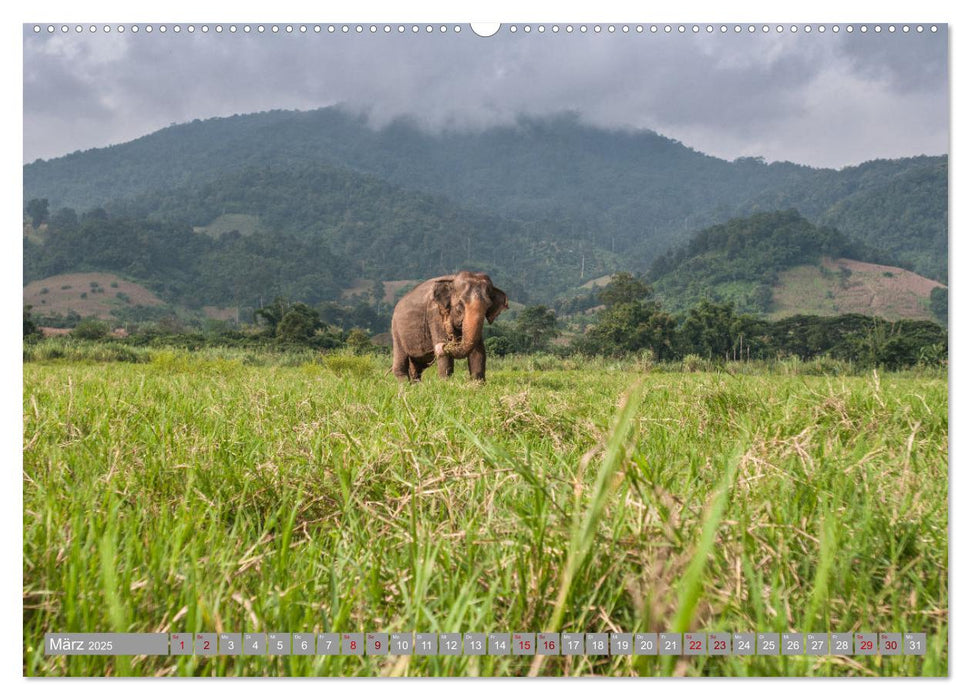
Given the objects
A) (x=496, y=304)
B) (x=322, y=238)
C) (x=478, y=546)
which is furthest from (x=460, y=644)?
(x=322, y=238)

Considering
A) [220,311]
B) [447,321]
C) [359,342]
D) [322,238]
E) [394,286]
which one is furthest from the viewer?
[322,238]

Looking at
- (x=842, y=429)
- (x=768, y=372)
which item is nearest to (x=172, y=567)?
(x=842, y=429)

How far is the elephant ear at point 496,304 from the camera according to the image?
9305 mm

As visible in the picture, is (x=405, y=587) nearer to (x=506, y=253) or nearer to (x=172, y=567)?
(x=172, y=567)

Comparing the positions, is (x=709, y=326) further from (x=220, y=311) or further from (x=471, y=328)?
(x=220, y=311)

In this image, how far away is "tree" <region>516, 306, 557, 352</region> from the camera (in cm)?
2325

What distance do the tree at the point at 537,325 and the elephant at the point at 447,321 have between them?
12.2 metres

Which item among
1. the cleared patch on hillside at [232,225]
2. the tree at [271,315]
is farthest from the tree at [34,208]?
the cleared patch on hillside at [232,225]

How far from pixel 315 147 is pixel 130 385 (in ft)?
332

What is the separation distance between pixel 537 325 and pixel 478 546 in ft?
75.2

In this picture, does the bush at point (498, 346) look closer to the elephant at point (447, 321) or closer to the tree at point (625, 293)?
the tree at point (625, 293)

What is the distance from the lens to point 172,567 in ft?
4.31

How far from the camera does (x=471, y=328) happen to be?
861cm

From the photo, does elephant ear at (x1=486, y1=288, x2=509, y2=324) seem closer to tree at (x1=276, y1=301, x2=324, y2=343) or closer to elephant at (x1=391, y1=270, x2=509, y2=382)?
elephant at (x1=391, y1=270, x2=509, y2=382)
